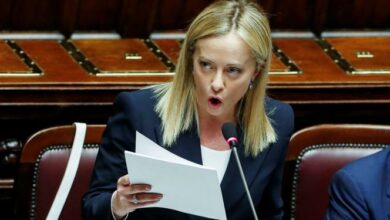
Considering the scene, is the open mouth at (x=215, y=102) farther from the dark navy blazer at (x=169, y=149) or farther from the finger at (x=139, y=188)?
the finger at (x=139, y=188)

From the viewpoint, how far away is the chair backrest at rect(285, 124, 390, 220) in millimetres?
2752

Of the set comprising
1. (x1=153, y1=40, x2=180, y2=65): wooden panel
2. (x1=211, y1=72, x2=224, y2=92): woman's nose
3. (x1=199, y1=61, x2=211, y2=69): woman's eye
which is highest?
(x1=199, y1=61, x2=211, y2=69): woman's eye

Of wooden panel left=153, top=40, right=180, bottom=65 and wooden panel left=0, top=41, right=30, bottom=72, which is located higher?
wooden panel left=0, top=41, right=30, bottom=72

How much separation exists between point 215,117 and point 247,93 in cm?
9

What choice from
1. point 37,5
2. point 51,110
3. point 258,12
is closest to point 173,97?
point 258,12

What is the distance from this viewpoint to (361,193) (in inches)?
89.3

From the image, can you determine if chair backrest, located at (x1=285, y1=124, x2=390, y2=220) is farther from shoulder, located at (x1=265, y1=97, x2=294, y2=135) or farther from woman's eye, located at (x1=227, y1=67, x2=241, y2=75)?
woman's eye, located at (x1=227, y1=67, x2=241, y2=75)

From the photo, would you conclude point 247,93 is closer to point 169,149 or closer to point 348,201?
point 169,149

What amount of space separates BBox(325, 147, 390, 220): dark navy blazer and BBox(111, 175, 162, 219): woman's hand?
0.35 meters

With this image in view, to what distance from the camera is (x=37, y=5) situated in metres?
3.76

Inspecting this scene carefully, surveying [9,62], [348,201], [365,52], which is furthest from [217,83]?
[365,52]

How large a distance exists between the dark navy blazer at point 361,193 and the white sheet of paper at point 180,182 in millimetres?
236

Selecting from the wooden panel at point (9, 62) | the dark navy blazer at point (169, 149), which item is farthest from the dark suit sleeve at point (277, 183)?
the wooden panel at point (9, 62)

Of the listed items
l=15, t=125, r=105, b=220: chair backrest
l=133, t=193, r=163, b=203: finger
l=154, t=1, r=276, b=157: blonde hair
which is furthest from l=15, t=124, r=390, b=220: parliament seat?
l=133, t=193, r=163, b=203: finger
